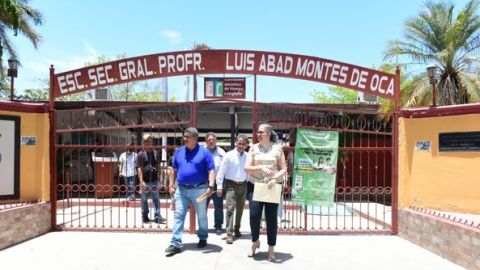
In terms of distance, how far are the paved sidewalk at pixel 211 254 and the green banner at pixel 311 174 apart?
2.09 ft

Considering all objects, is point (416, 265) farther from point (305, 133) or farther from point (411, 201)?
point (305, 133)

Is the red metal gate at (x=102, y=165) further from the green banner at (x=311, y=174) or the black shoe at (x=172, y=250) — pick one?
the green banner at (x=311, y=174)

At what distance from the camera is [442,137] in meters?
6.90

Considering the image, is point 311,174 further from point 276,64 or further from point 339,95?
point 339,95

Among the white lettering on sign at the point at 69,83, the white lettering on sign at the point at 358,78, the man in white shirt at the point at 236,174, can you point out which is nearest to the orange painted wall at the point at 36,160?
the white lettering on sign at the point at 69,83

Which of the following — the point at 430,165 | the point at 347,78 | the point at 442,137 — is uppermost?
the point at 347,78

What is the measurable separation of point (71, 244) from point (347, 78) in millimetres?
4982

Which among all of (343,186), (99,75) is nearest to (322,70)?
(343,186)

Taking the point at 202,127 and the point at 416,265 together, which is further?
the point at 202,127

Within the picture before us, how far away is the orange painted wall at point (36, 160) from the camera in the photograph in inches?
280

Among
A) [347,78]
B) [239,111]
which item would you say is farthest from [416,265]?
[239,111]

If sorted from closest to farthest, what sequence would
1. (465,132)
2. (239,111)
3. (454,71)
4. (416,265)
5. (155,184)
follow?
(416,265)
(465,132)
(155,184)
(239,111)
(454,71)

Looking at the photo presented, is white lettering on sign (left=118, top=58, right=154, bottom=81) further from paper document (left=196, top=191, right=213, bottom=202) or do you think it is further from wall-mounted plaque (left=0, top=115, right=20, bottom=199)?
paper document (left=196, top=191, right=213, bottom=202)

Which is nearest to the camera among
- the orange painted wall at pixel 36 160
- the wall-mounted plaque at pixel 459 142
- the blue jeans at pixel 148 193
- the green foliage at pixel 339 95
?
the wall-mounted plaque at pixel 459 142
